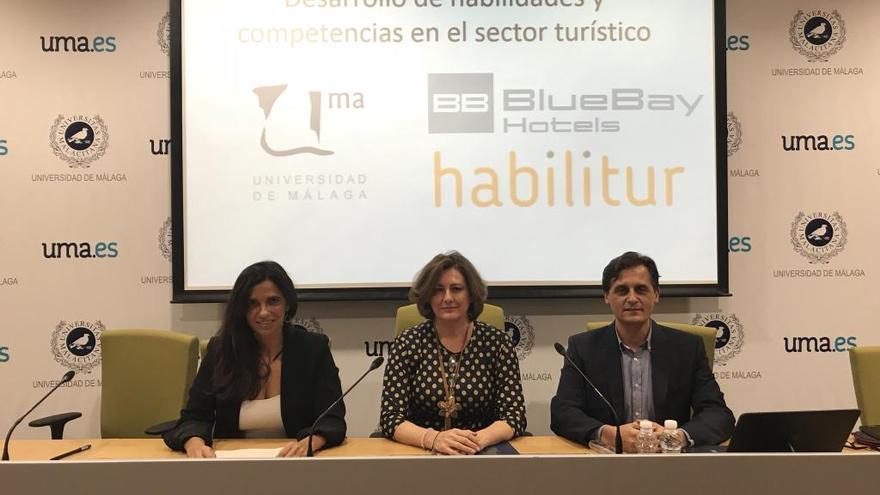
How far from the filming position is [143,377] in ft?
9.74

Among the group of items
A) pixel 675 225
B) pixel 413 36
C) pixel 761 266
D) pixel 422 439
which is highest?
pixel 413 36

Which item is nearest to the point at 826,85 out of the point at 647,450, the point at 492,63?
the point at 492,63

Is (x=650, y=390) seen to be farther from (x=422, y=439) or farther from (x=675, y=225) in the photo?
(x=675, y=225)

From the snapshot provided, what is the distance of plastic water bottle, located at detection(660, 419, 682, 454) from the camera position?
7.18 ft

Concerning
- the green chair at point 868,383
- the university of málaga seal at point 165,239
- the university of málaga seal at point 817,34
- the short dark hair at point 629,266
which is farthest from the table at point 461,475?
the university of málaga seal at point 817,34

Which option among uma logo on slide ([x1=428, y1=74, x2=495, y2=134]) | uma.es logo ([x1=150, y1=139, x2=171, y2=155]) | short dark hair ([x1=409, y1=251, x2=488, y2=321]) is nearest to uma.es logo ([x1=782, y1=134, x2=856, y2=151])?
uma logo on slide ([x1=428, y1=74, x2=495, y2=134])

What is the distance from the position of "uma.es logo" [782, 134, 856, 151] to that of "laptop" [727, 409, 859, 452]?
7.39 ft

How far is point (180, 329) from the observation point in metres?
3.61

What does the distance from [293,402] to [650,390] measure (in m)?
1.32

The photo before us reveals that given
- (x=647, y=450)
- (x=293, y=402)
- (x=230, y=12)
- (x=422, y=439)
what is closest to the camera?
(x=647, y=450)

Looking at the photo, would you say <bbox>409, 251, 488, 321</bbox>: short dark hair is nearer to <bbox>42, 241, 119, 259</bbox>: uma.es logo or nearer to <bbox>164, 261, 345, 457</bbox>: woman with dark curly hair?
<bbox>164, 261, 345, 457</bbox>: woman with dark curly hair

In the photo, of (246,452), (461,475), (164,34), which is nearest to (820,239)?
(246,452)

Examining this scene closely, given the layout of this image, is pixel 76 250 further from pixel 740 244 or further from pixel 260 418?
pixel 740 244

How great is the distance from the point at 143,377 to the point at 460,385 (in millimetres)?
1427
